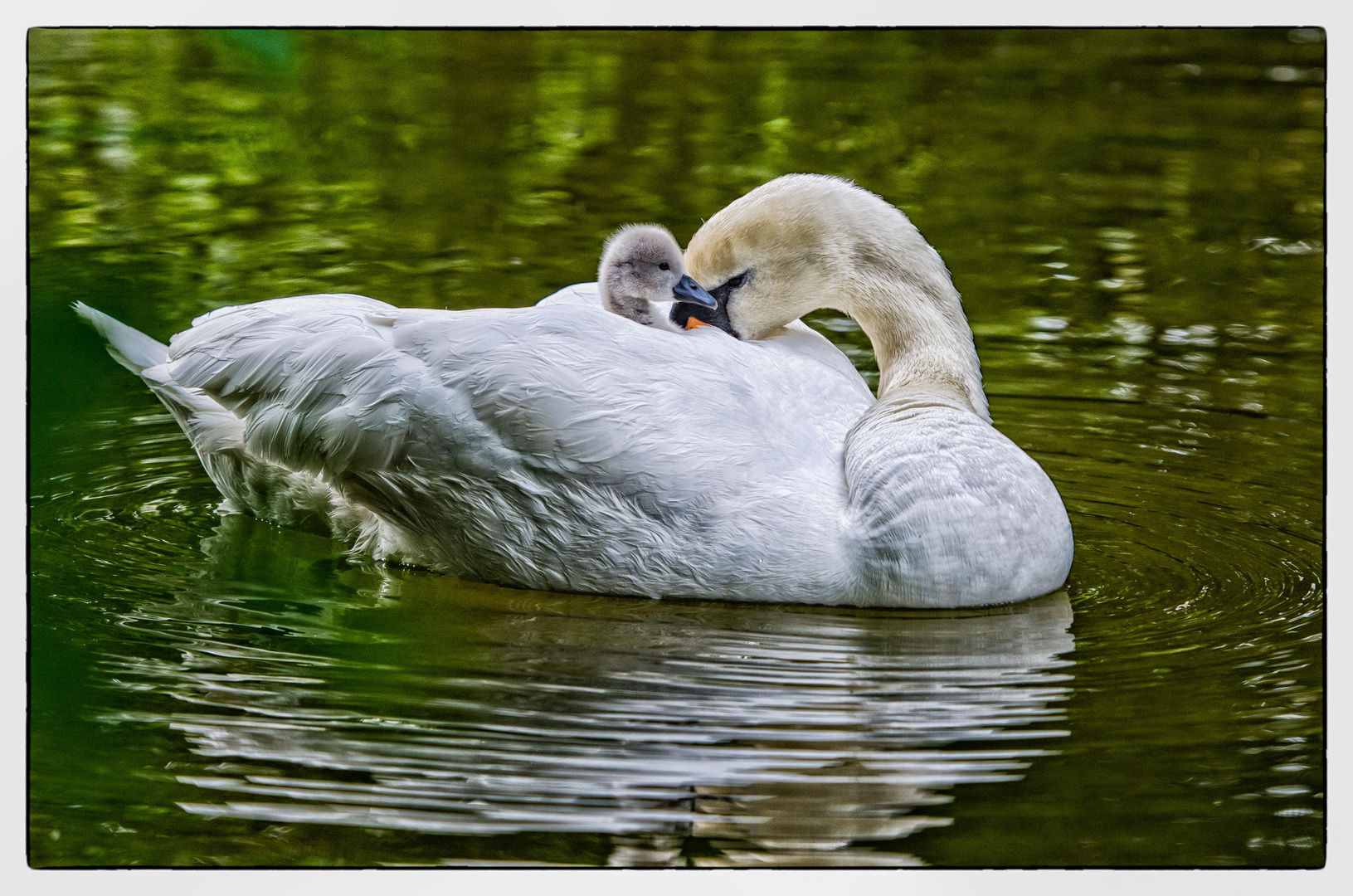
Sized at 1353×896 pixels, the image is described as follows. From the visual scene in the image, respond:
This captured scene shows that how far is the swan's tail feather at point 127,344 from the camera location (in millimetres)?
5453

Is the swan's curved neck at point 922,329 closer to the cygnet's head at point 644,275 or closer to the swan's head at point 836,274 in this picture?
the swan's head at point 836,274

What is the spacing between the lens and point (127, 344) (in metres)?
5.49

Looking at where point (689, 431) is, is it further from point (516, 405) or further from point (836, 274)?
point (836, 274)

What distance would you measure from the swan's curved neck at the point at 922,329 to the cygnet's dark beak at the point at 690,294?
1.42 feet

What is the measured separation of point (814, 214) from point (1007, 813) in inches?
75.1

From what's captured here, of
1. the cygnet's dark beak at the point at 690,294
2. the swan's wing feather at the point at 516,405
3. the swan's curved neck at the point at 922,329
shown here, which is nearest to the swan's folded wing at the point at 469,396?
the swan's wing feather at the point at 516,405

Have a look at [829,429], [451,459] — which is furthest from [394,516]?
[829,429]

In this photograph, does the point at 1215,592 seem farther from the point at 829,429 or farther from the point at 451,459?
the point at 451,459

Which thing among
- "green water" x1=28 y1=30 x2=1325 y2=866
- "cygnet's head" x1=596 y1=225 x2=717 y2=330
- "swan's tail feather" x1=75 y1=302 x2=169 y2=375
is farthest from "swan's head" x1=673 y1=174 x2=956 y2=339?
"swan's tail feather" x1=75 y1=302 x2=169 y2=375

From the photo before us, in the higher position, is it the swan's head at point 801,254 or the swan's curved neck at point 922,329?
the swan's head at point 801,254

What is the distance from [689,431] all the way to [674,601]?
46cm

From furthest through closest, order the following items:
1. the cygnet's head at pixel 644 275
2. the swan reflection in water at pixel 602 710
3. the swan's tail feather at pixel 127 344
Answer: the swan's tail feather at pixel 127 344 < the cygnet's head at pixel 644 275 < the swan reflection in water at pixel 602 710

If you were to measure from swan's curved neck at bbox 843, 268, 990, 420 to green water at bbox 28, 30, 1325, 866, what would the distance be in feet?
2.04

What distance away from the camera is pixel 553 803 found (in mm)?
3869
